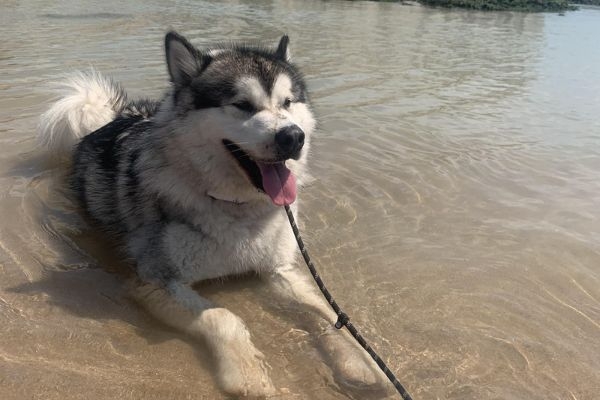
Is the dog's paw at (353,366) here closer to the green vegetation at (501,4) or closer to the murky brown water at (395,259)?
the murky brown water at (395,259)

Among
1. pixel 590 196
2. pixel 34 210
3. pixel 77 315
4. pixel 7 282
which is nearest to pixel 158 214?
pixel 77 315

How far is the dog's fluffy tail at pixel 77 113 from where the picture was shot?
15.1ft

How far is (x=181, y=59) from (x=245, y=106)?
1.96ft

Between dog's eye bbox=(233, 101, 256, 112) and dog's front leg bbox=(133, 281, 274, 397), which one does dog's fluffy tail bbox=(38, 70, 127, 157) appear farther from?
dog's eye bbox=(233, 101, 256, 112)

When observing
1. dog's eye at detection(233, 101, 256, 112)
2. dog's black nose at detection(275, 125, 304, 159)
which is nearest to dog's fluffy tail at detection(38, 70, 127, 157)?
dog's eye at detection(233, 101, 256, 112)

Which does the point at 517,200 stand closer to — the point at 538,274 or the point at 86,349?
the point at 538,274

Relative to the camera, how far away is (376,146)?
5566 mm

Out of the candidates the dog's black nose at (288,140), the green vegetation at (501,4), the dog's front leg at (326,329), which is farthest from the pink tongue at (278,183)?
the green vegetation at (501,4)

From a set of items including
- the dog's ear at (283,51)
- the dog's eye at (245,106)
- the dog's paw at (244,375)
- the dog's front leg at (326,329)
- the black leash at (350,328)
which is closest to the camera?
the black leash at (350,328)

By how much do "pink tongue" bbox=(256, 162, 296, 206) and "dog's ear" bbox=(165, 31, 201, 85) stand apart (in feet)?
2.48

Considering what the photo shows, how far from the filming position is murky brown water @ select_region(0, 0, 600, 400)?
2.38 m

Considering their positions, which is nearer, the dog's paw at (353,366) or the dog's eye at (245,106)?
the dog's paw at (353,366)

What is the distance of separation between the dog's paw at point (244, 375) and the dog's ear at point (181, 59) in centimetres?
165

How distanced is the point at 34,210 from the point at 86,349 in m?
1.76
